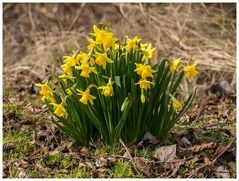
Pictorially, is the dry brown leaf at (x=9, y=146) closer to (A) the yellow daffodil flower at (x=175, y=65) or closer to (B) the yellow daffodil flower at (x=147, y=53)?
(B) the yellow daffodil flower at (x=147, y=53)

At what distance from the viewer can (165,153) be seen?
3.31 metres

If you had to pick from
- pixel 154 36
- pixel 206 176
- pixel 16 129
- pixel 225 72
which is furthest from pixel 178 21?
pixel 206 176

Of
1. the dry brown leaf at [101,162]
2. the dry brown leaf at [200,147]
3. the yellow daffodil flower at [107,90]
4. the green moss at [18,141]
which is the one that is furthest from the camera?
the green moss at [18,141]

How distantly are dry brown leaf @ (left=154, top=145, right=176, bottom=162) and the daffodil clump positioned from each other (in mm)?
173

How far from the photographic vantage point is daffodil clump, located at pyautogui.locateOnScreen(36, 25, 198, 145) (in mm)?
3229

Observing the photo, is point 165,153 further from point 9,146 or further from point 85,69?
point 9,146

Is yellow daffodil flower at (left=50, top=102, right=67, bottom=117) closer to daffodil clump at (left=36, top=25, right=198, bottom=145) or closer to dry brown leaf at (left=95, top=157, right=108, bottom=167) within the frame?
daffodil clump at (left=36, top=25, right=198, bottom=145)

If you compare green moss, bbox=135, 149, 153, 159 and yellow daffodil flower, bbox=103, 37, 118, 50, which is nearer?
yellow daffodil flower, bbox=103, 37, 118, 50

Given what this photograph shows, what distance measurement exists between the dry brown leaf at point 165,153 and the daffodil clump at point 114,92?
173 millimetres

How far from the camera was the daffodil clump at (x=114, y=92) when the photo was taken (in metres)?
3.23

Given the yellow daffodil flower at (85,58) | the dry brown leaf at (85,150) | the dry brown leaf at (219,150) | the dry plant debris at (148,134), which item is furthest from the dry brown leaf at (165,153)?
the yellow daffodil flower at (85,58)

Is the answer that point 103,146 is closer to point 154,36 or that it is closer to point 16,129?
point 16,129

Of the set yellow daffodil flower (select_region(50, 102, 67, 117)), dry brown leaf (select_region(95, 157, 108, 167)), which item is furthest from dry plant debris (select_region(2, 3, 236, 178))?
yellow daffodil flower (select_region(50, 102, 67, 117))

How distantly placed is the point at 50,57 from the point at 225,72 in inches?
86.8
